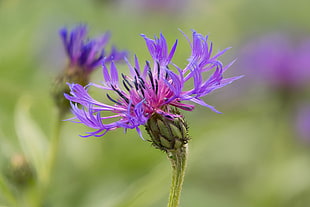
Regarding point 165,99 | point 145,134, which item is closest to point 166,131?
point 165,99

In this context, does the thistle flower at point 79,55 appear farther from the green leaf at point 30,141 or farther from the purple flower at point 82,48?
the green leaf at point 30,141

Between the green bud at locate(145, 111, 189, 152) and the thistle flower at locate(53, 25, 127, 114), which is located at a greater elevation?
the thistle flower at locate(53, 25, 127, 114)

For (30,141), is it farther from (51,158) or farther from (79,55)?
(79,55)

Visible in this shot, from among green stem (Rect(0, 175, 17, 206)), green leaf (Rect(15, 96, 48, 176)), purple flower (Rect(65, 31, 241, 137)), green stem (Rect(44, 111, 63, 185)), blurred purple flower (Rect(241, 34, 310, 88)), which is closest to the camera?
purple flower (Rect(65, 31, 241, 137))

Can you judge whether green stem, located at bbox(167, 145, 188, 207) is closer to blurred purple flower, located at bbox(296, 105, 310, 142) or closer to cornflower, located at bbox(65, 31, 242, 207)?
cornflower, located at bbox(65, 31, 242, 207)

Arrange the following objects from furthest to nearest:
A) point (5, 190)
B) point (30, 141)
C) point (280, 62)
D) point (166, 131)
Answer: point (280, 62)
point (30, 141)
point (5, 190)
point (166, 131)

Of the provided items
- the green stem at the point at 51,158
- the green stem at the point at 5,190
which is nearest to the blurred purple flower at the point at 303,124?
the green stem at the point at 51,158

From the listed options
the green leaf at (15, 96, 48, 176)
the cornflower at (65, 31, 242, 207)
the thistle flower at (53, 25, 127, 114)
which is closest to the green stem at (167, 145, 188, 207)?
the cornflower at (65, 31, 242, 207)

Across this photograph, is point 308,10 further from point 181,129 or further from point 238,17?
point 181,129
